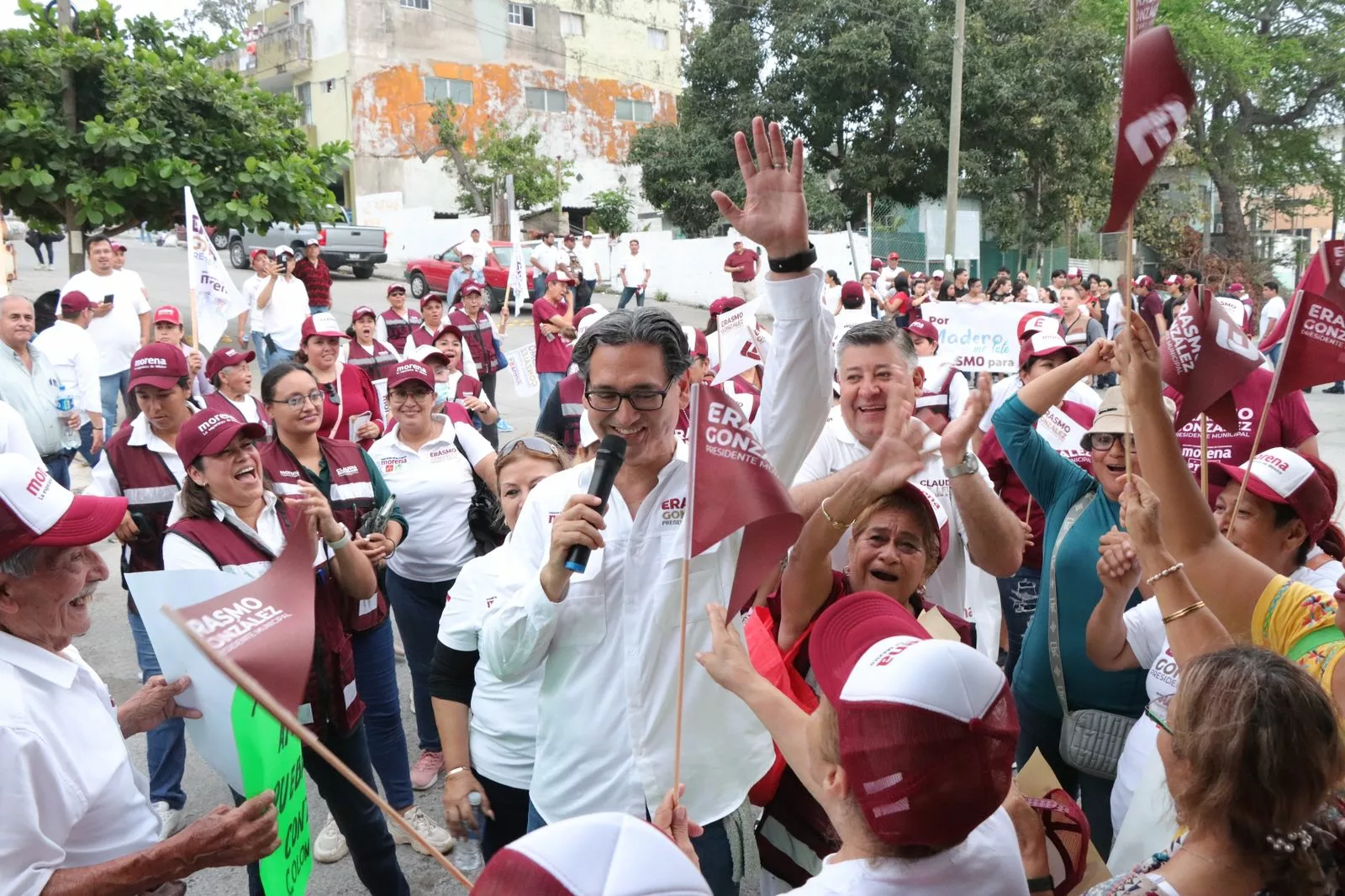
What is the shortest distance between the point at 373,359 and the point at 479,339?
190 centimetres

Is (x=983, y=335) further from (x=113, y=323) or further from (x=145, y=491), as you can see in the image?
(x=113, y=323)

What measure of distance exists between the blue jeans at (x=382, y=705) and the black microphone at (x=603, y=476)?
7.25 feet

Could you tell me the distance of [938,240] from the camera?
29703mm

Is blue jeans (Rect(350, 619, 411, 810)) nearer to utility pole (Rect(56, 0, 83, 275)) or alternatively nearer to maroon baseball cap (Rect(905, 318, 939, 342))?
maroon baseball cap (Rect(905, 318, 939, 342))

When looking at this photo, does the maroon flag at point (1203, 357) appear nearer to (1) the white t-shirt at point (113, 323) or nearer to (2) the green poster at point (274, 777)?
(2) the green poster at point (274, 777)

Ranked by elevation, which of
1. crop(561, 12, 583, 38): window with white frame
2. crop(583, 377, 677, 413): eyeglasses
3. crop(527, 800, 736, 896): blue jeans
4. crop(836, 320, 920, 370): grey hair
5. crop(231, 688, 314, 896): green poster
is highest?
crop(561, 12, 583, 38): window with white frame

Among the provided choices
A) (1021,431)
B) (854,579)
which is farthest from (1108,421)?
(854,579)

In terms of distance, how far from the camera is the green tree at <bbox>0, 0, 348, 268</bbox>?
34.1 ft

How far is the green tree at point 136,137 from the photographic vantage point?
→ 10.4 m

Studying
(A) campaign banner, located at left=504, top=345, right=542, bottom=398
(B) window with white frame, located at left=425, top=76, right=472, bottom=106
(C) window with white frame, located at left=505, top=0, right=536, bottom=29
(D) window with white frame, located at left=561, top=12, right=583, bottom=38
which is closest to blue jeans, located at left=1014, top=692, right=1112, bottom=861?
Result: (A) campaign banner, located at left=504, top=345, right=542, bottom=398

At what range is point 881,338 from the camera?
370 cm

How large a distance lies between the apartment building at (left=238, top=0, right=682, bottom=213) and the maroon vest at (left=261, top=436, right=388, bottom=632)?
3132 cm

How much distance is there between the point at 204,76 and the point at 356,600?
32.5 feet

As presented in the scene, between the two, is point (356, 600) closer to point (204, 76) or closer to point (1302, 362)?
point (1302, 362)
